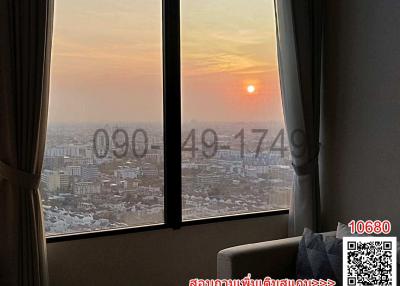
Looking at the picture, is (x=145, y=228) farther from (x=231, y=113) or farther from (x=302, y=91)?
(x=302, y=91)

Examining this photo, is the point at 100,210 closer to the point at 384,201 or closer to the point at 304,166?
the point at 304,166

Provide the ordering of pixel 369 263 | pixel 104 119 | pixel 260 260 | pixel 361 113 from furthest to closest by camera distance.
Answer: pixel 361 113 → pixel 104 119 → pixel 260 260 → pixel 369 263

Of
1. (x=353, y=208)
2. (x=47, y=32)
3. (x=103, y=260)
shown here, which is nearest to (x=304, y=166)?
(x=353, y=208)

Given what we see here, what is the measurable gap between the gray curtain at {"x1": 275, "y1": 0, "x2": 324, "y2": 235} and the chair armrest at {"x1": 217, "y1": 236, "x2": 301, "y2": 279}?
2.88 ft

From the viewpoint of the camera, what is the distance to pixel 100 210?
322 cm

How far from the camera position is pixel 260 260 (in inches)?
108

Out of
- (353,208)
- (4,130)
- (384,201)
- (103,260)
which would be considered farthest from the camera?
(353,208)

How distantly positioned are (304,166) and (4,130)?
6.58 feet

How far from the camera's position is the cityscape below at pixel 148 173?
311cm

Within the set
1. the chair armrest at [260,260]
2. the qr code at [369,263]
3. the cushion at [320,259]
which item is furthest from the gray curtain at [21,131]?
the qr code at [369,263]

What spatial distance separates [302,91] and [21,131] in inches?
73.7

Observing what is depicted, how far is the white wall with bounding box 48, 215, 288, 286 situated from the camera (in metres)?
3.09

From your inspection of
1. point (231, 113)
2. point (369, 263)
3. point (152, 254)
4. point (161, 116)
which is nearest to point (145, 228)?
point (152, 254)

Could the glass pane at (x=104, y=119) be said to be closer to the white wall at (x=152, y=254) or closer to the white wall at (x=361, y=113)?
the white wall at (x=152, y=254)
